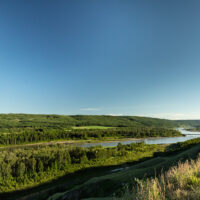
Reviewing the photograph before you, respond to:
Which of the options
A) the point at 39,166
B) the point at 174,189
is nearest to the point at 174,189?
the point at 174,189

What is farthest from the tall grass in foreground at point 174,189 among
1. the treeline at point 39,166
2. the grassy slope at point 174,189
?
the treeline at point 39,166

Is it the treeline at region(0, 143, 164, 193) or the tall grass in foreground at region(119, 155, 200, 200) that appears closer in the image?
the tall grass in foreground at region(119, 155, 200, 200)

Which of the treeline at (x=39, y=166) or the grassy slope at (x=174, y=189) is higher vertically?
the grassy slope at (x=174, y=189)

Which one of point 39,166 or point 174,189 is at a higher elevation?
point 174,189

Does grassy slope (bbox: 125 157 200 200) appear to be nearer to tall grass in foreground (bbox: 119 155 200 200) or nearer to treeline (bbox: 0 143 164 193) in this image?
tall grass in foreground (bbox: 119 155 200 200)

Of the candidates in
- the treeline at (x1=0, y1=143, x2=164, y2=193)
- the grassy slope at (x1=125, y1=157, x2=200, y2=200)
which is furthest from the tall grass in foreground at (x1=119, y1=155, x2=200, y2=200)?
the treeline at (x1=0, y1=143, x2=164, y2=193)

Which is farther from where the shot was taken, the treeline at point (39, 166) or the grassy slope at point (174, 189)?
the treeline at point (39, 166)

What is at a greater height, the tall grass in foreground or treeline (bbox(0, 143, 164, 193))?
the tall grass in foreground

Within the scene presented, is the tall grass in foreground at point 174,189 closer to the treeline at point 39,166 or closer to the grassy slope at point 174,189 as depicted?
the grassy slope at point 174,189

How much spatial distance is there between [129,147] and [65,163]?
43.7 metres

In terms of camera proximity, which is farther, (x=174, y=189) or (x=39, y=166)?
(x=39, y=166)

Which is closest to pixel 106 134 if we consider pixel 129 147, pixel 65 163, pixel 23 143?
pixel 129 147

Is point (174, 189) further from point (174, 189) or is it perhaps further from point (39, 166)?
point (39, 166)

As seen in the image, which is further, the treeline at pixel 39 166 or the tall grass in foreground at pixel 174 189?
the treeline at pixel 39 166
